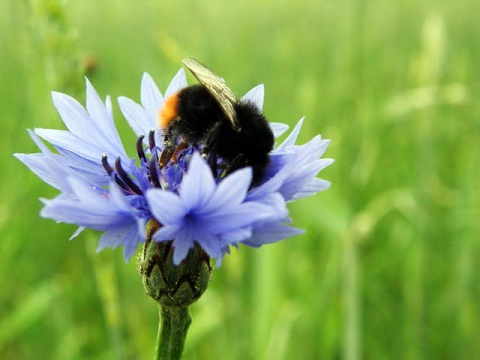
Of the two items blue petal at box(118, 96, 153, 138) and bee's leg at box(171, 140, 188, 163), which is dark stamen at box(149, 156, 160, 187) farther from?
blue petal at box(118, 96, 153, 138)

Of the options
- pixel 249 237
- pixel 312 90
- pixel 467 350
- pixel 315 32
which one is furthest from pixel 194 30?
pixel 315 32

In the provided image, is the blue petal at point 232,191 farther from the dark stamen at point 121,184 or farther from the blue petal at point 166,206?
the dark stamen at point 121,184

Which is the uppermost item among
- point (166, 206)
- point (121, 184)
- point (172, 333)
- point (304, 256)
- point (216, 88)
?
point (304, 256)

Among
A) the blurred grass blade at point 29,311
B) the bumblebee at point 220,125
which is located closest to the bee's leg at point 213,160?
the bumblebee at point 220,125

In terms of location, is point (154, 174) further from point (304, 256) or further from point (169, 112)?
point (304, 256)

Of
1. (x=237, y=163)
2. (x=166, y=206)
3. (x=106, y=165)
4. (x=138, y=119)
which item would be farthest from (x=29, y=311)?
(x=166, y=206)

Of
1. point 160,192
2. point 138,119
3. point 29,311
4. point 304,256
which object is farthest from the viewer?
point 304,256

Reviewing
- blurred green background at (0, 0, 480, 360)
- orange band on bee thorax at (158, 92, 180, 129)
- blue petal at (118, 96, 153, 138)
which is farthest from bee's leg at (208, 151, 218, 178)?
blurred green background at (0, 0, 480, 360)

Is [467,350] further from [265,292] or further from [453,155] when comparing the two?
[453,155]
